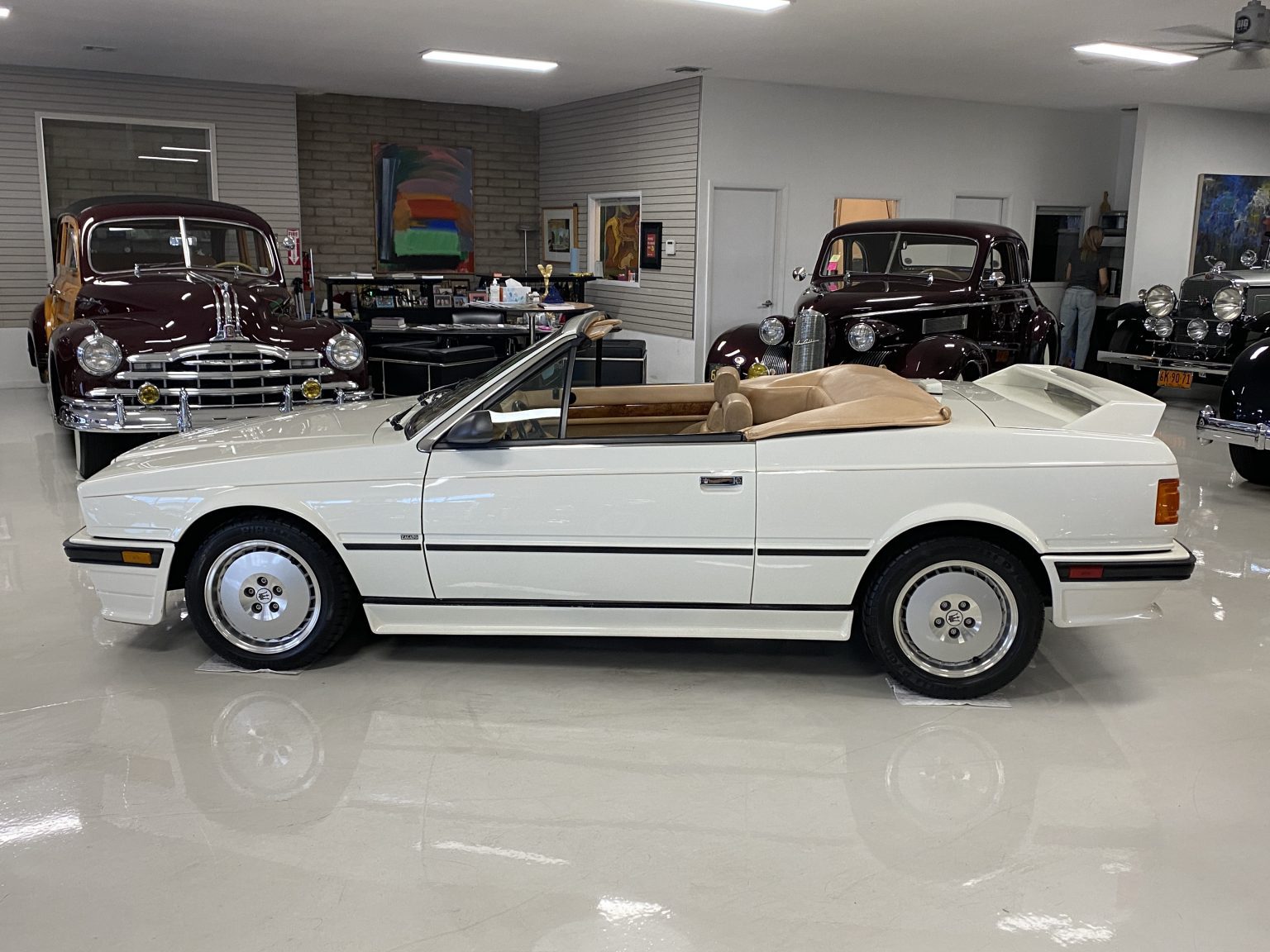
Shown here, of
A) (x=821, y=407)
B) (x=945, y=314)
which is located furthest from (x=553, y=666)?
(x=945, y=314)

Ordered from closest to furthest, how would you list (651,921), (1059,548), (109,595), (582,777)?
(651,921) < (582,777) < (1059,548) < (109,595)

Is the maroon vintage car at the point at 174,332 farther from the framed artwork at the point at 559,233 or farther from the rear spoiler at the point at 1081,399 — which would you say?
the framed artwork at the point at 559,233

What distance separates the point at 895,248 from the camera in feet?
32.3

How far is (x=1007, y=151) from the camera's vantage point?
14516 millimetres

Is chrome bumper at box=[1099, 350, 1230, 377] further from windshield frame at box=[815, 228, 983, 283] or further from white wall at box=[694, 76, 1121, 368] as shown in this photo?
white wall at box=[694, 76, 1121, 368]

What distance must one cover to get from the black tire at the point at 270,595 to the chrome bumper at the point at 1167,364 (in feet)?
29.6

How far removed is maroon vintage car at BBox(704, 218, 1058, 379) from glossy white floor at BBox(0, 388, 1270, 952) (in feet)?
14.4

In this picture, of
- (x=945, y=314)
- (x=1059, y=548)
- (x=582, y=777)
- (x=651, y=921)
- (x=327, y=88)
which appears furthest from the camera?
(x=327, y=88)

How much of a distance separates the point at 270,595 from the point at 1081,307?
1247 centimetres

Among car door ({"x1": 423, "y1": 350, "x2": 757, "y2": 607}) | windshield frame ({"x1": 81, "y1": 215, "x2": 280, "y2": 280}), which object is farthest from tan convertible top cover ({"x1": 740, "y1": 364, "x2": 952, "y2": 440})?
windshield frame ({"x1": 81, "y1": 215, "x2": 280, "y2": 280})

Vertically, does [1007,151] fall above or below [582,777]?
above

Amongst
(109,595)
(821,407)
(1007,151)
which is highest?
(1007,151)

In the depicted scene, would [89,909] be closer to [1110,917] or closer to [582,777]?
[582,777]

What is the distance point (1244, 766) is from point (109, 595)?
414 cm
